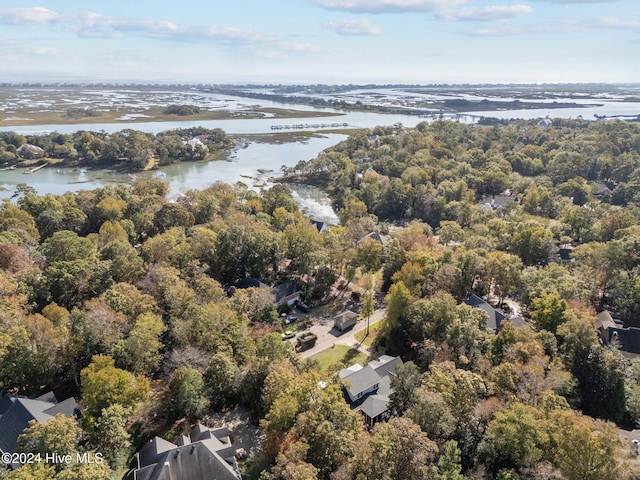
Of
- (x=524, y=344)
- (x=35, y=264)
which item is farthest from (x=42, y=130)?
(x=524, y=344)

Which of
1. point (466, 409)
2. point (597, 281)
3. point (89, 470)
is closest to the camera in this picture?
point (89, 470)

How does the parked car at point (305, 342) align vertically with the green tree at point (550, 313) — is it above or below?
below

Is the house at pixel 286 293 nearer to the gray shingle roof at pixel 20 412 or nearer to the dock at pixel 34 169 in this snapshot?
the gray shingle roof at pixel 20 412

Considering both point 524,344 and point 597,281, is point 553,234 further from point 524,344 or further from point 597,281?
point 524,344

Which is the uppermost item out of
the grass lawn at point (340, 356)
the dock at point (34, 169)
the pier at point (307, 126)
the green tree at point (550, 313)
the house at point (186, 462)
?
the pier at point (307, 126)

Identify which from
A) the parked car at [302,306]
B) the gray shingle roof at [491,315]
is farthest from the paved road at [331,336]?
the gray shingle roof at [491,315]

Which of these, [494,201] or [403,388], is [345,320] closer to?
[403,388]

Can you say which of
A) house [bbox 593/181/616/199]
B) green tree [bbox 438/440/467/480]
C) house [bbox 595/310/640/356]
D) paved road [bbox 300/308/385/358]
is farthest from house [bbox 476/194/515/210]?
green tree [bbox 438/440/467/480]

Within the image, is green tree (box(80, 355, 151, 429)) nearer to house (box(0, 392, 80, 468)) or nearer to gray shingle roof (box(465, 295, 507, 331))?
house (box(0, 392, 80, 468))
